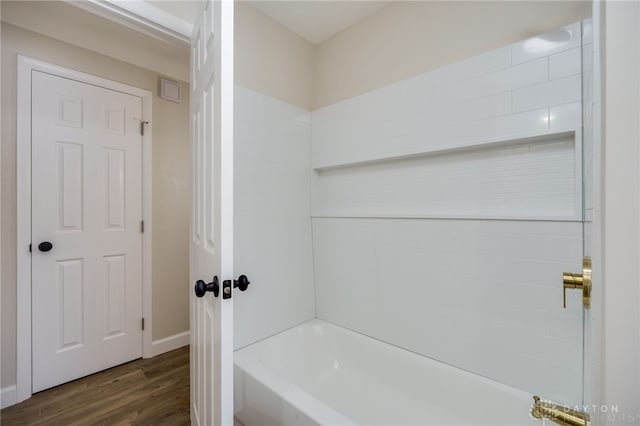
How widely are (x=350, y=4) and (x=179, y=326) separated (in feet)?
9.51

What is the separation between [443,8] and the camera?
152cm

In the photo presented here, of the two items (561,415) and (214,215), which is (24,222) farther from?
(561,415)

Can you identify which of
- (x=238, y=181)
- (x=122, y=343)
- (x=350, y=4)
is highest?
(x=350, y=4)

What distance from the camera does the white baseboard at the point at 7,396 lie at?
170 cm

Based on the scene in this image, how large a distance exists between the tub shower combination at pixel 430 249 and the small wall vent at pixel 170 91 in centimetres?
120

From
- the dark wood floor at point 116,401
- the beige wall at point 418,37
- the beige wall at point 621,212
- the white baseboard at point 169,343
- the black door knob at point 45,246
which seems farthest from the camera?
the white baseboard at point 169,343

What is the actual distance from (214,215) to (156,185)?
1.83 metres

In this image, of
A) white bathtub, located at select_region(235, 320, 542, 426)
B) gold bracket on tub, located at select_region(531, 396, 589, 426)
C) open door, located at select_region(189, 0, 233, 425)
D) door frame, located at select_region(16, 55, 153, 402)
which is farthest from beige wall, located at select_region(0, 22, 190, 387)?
gold bracket on tub, located at select_region(531, 396, 589, 426)

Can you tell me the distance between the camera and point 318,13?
1856 millimetres

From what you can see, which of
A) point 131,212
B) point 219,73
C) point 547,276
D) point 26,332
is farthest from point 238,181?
point 26,332

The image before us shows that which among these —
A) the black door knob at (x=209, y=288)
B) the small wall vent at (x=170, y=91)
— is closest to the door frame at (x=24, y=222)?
the small wall vent at (x=170, y=91)

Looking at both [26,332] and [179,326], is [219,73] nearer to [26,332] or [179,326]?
[26,332]

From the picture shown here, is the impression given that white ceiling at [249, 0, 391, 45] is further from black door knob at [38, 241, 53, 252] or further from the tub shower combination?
black door knob at [38, 241, 53, 252]

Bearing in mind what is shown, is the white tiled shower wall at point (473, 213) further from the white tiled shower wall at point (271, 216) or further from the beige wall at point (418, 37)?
the white tiled shower wall at point (271, 216)
